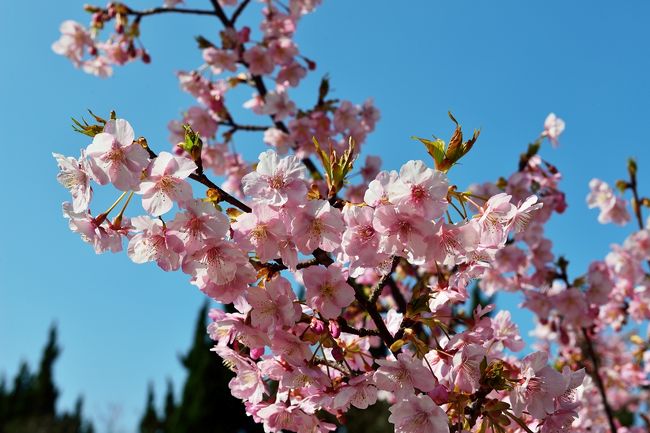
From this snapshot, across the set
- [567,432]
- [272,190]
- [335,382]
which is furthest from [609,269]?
[272,190]

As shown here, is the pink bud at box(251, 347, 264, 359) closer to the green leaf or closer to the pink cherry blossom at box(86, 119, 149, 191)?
the pink cherry blossom at box(86, 119, 149, 191)

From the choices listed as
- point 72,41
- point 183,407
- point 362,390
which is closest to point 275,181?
point 362,390

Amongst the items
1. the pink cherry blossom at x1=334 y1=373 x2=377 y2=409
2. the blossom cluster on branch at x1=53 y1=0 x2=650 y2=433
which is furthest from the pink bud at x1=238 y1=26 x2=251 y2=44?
the pink cherry blossom at x1=334 y1=373 x2=377 y2=409

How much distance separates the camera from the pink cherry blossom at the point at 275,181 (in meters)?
1.34

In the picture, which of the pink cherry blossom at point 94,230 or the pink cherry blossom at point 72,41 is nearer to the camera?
the pink cherry blossom at point 94,230

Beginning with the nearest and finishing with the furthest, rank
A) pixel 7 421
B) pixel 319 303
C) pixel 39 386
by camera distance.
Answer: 1. pixel 319 303
2. pixel 7 421
3. pixel 39 386

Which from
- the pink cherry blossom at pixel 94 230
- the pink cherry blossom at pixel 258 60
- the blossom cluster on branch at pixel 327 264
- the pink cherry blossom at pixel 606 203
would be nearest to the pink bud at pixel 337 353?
the blossom cluster on branch at pixel 327 264

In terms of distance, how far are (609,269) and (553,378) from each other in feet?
8.55

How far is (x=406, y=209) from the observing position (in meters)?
1.27

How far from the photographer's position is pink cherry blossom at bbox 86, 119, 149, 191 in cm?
130

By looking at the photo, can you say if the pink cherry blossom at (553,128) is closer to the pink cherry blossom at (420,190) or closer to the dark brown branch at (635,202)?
the dark brown branch at (635,202)

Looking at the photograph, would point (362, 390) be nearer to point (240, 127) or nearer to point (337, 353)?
point (337, 353)

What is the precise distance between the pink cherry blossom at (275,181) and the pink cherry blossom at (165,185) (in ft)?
0.45

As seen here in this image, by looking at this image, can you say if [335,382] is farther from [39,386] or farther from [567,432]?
[39,386]
